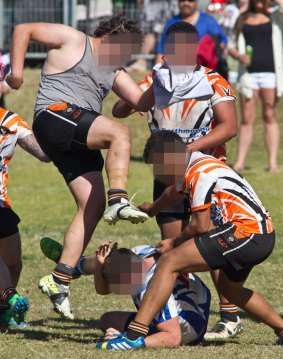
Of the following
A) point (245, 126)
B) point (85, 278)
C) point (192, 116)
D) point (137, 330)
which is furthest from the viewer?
point (245, 126)

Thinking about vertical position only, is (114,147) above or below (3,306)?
above

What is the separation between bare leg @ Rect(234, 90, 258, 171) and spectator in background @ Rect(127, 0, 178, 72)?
592cm

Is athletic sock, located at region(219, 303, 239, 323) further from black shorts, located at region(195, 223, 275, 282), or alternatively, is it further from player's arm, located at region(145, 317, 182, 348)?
black shorts, located at region(195, 223, 275, 282)

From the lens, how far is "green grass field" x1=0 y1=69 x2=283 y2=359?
583 centimetres

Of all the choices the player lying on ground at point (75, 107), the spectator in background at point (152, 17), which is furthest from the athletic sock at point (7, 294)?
the spectator in background at point (152, 17)

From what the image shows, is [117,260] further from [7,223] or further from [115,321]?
[7,223]

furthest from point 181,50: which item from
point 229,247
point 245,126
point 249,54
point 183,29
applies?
point 245,126

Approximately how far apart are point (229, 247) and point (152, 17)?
45.4 ft

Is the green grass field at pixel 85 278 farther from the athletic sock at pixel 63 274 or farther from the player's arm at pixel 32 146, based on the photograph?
the player's arm at pixel 32 146

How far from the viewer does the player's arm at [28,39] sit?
240 inches

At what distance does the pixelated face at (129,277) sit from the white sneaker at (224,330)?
0.70 metres

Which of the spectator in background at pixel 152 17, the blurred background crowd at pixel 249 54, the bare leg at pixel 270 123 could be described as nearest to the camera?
the blurred background crowd at pixel 249 54

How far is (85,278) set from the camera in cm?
841

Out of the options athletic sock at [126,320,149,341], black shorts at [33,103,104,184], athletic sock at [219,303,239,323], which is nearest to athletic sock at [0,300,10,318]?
black shorts at [33,103,104,184]
